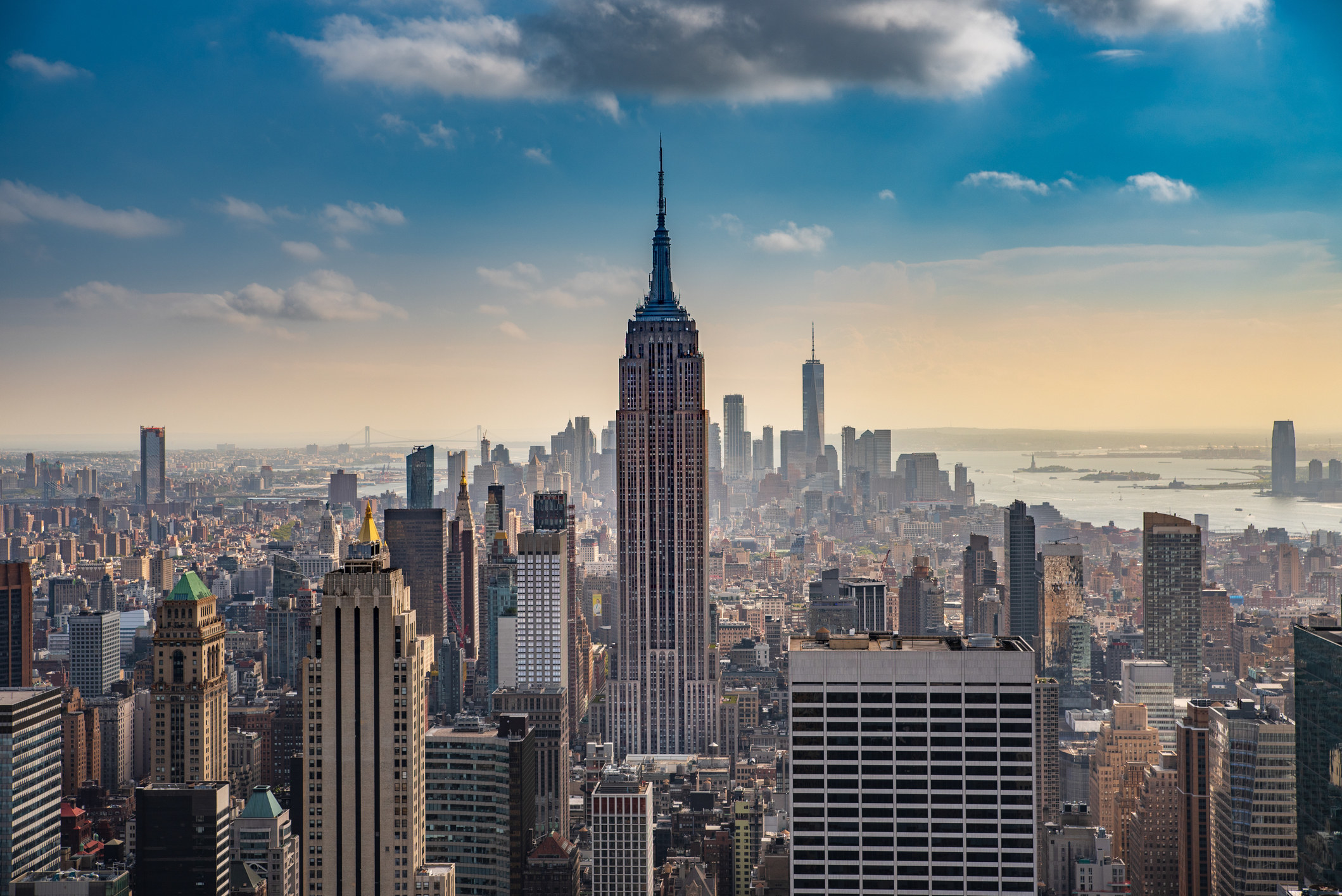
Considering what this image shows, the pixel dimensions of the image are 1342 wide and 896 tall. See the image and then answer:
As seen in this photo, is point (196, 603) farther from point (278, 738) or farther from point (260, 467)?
point (278, 738)

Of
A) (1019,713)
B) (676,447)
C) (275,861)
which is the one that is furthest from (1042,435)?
(676,447)

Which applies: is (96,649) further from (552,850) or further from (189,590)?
(552,850)

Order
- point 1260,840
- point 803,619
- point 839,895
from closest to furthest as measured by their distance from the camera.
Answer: point 839,895 < point 1260,840 < point 803,619

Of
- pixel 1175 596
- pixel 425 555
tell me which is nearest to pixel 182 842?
pixel 425 555

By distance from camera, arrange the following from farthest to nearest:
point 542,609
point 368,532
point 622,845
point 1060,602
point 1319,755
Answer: point 542,609 → point 1060,602 → point 622,845 → point 1319,755 → point 368,532

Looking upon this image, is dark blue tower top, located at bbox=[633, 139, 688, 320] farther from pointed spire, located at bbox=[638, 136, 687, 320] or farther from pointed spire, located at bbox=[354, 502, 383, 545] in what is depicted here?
pointed spire, located at bbox=[354, 502, 383, 545]

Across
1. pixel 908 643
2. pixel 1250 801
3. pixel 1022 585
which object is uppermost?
pixel 908 643
